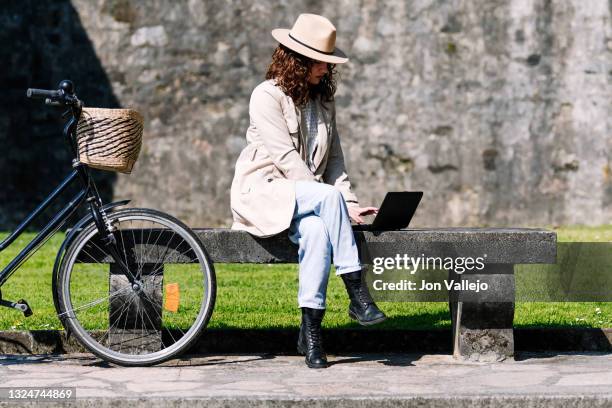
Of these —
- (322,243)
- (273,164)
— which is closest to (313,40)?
(273,164)

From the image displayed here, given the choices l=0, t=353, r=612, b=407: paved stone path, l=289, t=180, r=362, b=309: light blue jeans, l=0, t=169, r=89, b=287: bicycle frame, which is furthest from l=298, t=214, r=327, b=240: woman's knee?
l=0, t=169, r=89, b=287: bicycle frame

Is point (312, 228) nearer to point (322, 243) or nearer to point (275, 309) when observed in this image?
point (322, 243)

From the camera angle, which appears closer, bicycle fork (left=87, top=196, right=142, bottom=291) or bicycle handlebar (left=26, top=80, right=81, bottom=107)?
bicycle handlebar (left=26, top=80, right=81, bottom=107)

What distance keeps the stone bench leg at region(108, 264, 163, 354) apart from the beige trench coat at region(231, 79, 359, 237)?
A: 1.53 ft

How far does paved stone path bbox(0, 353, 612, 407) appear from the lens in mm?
4270

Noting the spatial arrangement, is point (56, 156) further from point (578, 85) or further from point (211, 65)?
point (578, 85)

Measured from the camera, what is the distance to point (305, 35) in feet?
18.0

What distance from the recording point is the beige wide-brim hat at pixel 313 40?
5.41 meters

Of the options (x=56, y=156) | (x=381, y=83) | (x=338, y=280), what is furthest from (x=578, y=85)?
(x=56, y=156)

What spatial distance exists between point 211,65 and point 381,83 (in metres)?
1.68

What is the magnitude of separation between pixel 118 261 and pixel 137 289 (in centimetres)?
16

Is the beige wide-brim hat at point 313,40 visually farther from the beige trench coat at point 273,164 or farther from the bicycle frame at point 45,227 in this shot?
the bicycle frame at point 45,227

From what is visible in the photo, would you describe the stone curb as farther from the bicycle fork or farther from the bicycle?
the bicycle fork

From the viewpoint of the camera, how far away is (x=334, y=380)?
4762 mm
